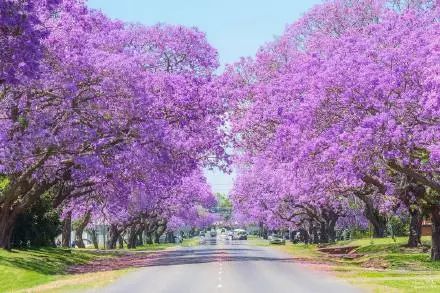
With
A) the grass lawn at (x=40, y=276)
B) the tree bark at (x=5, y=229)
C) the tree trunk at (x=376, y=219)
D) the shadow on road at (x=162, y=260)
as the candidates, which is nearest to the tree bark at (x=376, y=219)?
the tree trunk at (x=376, y=219)

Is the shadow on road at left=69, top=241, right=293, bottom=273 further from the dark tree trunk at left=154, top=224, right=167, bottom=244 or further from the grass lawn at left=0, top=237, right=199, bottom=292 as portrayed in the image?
the dark tree trunk at left=154, top=224, right=167, bottom=244

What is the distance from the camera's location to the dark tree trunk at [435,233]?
37.0 metres

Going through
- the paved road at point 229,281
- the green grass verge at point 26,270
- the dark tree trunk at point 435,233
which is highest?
the dark tree trunk at point 435,233

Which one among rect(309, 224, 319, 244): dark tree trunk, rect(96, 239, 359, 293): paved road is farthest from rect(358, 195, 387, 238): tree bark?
rect(96, 239, 359, 293): paved road

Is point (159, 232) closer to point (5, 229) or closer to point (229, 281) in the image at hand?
point (5, 229)

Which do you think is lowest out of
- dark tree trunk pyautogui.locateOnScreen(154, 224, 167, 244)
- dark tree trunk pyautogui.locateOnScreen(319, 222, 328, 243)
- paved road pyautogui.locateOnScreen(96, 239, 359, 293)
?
paved road pyautogui.locateOnScreen(96, 239, 359, 293)

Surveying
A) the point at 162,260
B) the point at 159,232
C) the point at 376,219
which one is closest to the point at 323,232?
the point at 376,219

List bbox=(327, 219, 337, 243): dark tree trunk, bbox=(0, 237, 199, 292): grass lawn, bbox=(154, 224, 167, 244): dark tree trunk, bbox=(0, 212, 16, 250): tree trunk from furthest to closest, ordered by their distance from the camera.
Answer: bbox=(154, 224, 167, 244): dark tree trunk → bbox=(327, 219, 337, 243): dark tree trunk → bbox=(0, 212, 16, 250): tree trunk → bbox=(0, 237, 199, 292): grass lawn

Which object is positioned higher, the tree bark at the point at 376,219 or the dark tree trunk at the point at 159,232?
the dark tree trunk at the point at 159,232

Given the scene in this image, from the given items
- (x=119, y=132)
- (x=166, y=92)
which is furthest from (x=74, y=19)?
(x=166, y=92)

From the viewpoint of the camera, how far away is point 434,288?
20172mm

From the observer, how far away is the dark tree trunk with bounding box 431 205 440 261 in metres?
37.0

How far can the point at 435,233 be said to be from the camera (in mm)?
37219

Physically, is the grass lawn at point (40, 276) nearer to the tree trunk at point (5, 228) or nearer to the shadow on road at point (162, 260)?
the tree trunk at point (5, 228)
